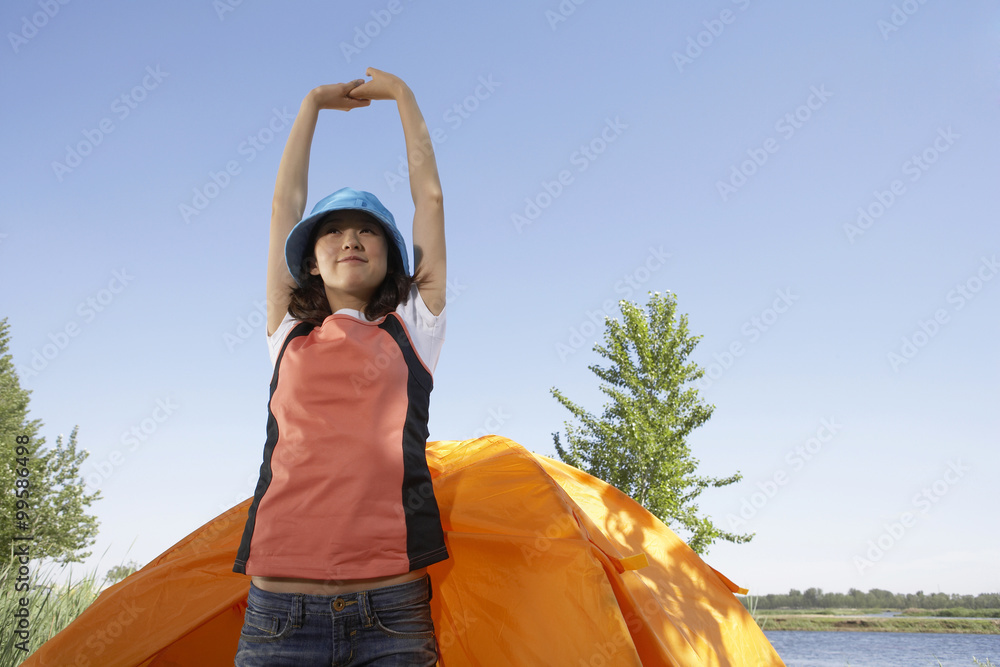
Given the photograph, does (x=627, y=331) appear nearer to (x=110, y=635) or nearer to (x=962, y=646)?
(x=110, y=635)

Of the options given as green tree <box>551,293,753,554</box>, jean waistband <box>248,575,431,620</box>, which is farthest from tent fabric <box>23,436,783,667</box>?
green tree <box>551,293,753,554</box>

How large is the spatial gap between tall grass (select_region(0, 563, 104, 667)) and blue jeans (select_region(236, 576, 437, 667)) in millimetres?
2951

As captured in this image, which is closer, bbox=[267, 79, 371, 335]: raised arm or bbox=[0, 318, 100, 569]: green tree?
bbox=[267, 79, 371, 335]: raised arm

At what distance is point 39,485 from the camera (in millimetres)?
14602

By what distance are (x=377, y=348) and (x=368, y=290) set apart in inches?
10.9

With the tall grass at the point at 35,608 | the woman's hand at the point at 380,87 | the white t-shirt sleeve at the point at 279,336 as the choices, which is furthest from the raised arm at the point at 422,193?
the tall grass at the point at 35,608

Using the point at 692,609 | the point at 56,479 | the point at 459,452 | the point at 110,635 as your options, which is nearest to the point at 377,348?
the point at 459,452

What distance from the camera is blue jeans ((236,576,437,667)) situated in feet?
4.91

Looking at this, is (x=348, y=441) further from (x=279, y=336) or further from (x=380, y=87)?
(x=380, y=87)

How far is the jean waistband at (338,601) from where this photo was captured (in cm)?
153

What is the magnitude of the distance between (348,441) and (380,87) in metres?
1.44

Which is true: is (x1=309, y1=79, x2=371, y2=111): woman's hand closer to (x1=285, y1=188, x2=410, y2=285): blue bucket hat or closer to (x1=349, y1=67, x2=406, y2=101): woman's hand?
(x1=349, y1=67, x2=406, y2=101): woman's hand

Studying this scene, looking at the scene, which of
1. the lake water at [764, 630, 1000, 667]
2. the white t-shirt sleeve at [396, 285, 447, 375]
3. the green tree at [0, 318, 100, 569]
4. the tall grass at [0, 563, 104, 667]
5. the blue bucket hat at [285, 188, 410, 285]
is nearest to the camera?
the white t-shirt sleeve at [396, 285, 447, 375]

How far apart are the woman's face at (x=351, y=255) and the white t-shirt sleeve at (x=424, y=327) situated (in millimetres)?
142
